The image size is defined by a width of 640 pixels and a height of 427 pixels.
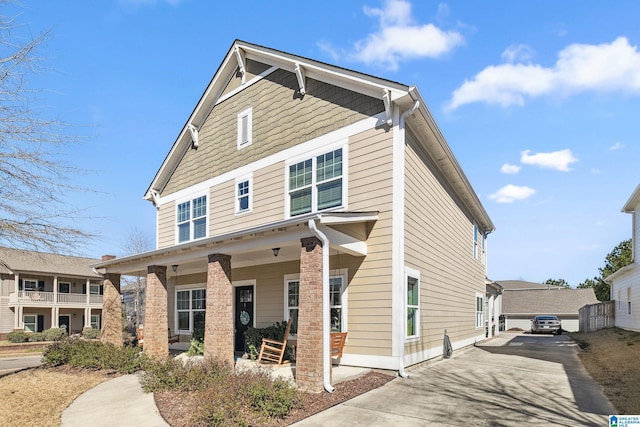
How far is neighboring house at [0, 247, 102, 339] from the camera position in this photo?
32406mm

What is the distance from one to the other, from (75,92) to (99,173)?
1.62 meters

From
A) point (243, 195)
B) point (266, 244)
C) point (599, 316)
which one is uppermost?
point (243, 195)

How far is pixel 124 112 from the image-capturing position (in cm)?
970

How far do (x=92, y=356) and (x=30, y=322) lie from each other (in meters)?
27.7

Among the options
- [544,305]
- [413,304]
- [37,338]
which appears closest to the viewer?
[413,304]

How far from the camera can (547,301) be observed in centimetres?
4688

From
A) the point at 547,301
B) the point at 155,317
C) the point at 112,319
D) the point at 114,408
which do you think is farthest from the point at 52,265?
the point at 547,301

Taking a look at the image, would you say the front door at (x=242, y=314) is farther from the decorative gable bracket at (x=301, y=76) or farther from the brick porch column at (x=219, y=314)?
the decorative gable bracket at (x=301, y=76)

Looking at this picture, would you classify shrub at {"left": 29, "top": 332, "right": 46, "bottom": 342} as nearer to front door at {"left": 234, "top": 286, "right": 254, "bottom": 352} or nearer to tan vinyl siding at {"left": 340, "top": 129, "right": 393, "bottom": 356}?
front door at {"left": 234, "top": 286, "right": 254, "bottom": 352}

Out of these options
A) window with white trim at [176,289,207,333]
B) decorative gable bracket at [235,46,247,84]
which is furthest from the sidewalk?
decorative gable bracket at [235,46,247,84]

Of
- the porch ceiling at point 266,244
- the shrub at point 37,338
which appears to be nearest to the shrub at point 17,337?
the shrub at point 37,338

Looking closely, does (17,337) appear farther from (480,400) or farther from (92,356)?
(480,400)

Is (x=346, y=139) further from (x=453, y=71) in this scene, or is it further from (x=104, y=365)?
(x=104, y=365)

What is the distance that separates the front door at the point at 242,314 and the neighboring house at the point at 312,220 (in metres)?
0.05
